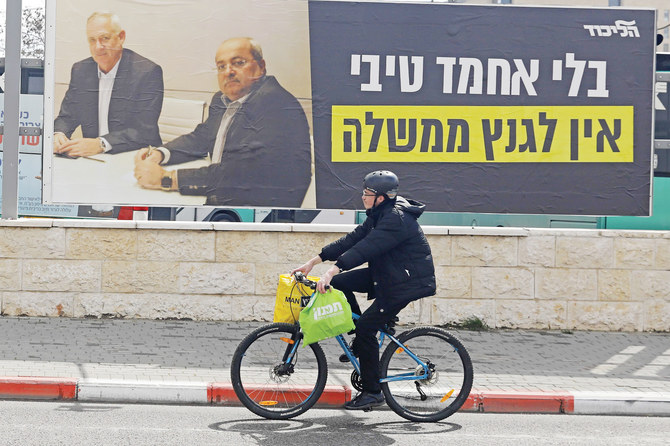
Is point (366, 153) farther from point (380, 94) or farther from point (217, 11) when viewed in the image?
point (217, 11)

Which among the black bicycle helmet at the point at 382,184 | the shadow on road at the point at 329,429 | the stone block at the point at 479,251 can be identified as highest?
the black bicycle helmet at the point at 382,184

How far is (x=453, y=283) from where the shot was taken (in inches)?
425

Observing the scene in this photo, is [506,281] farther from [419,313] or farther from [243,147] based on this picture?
[243,147]

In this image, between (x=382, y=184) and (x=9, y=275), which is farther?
(x=9, y=275)

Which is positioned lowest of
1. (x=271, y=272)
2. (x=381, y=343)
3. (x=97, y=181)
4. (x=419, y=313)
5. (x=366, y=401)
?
(x=366, y=401)

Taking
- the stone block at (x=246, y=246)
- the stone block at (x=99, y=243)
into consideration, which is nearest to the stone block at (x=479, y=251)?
the stone block at (x=246, y=246)

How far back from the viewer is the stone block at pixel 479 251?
1082 centimetres

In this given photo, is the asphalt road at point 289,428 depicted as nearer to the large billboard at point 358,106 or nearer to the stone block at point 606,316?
the stone block at point 606,316

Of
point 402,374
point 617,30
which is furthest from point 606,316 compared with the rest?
point 402,374

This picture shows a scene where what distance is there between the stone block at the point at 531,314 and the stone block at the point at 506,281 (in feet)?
0.31

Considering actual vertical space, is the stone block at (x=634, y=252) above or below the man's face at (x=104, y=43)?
below

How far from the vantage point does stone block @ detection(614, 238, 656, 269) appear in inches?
430

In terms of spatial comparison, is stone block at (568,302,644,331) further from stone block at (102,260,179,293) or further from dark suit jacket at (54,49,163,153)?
dark suit jacket at (54,49,163,153)

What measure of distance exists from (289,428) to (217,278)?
430 centimetres
